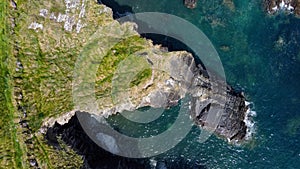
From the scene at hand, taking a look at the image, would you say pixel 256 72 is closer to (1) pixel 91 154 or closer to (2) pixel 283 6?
(2) pixel 283 6

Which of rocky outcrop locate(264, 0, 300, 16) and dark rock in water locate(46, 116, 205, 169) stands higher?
rocky outcrop locate(264, 0, 300, 16)

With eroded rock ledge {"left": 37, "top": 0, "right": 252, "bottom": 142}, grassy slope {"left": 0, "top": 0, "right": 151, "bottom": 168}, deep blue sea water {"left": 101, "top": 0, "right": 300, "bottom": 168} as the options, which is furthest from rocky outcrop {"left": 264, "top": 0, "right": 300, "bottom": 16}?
grassy slope {"left": 0, "top": 0, "right": 151, "bottom": 168}

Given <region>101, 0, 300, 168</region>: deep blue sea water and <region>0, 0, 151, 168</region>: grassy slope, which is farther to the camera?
<region>101, 0, 300, 168</region>: deep blue sea water

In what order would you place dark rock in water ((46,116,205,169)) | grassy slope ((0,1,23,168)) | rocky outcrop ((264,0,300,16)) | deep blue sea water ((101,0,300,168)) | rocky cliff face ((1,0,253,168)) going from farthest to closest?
rocky outcrop ((264,0,300,16))
deep blue sea water ((101,0,300,168))
dark rock in water ((46,116,205,169))
rocky cliff face ((1,0,253,168))
grassy slope ((0,1,23,168))

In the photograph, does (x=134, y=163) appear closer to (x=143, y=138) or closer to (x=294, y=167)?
(x=143, y=138)

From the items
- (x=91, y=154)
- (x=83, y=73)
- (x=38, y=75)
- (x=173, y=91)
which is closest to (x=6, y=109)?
(x=38, y=75)

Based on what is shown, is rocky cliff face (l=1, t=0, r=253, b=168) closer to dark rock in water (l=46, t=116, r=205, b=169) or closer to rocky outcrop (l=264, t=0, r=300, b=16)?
dark rock in water (l=46, t=116, r=205, b=169)

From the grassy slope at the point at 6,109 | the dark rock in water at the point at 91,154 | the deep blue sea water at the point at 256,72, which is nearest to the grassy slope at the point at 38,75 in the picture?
the grassy slope at the point at 6,109
